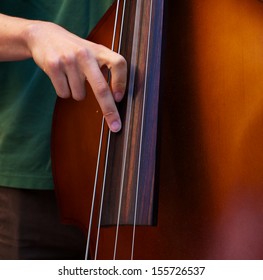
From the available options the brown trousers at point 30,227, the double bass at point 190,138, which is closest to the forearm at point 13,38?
the double bass at point 190,138

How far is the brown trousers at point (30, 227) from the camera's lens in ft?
2.98

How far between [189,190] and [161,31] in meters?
0.21

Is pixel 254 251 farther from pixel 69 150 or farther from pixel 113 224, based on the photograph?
pixel 69 150

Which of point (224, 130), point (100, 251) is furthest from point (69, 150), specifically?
point (224, 130)

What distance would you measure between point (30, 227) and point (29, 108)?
217 millimetres

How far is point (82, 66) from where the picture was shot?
65 cm

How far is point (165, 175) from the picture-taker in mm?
660

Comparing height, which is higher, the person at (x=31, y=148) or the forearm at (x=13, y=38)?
the forearm at (x=13, y=38)

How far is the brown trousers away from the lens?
908 millimetres

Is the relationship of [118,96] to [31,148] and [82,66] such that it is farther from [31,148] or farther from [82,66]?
[31,148]

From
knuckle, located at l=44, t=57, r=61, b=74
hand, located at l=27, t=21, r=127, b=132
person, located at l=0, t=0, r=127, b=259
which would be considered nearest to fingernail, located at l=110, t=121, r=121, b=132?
hand, located at l=27, t=21, r=127, b=132

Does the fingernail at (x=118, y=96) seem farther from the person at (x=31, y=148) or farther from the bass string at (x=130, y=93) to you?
the person at (x=31, y=148)

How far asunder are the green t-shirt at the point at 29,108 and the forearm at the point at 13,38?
0.40 ft

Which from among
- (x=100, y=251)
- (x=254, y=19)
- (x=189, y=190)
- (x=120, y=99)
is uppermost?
(x=254, y=19)
